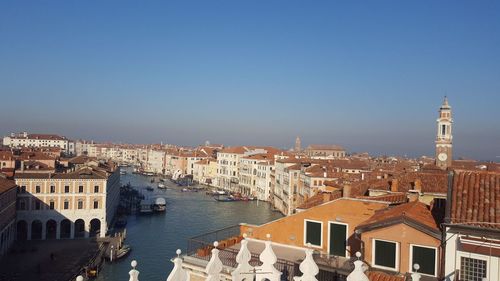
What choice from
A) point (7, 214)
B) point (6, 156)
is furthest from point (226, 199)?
point (7, 214)

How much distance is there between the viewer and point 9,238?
20.1 meters

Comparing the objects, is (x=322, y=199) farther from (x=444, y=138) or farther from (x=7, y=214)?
(x=444, y=138)

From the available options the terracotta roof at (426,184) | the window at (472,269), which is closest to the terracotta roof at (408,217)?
the window at (472,269)

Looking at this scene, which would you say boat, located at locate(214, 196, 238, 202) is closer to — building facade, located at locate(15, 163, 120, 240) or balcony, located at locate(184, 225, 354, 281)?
building facade, located at locate(15, 163, 120, 240)

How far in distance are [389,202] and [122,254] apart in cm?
1515

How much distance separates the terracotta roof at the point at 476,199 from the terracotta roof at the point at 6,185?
58.3 ft

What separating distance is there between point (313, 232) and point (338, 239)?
1.58ft

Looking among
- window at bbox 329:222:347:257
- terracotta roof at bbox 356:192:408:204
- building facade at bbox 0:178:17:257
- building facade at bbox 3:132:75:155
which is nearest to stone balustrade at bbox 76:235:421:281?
window at bbox 329:222:347:257

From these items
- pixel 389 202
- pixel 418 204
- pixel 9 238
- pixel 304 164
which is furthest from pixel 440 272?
pixel 304 164

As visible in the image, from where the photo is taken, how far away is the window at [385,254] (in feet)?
21.7

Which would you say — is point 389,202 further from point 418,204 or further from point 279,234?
point 279,234

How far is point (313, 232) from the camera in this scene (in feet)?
26.9

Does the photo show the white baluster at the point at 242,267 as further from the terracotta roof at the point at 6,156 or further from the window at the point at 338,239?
the terracotta roof at the point at 6,156

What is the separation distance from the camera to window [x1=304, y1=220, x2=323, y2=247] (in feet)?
26.6
